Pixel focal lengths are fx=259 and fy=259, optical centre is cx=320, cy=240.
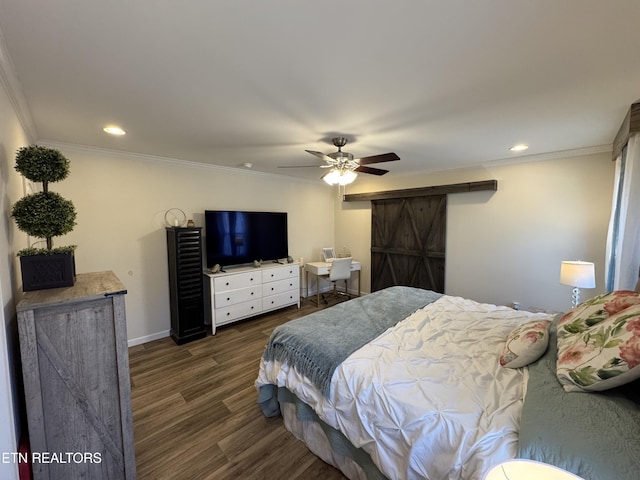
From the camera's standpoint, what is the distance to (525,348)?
1515 millimetres

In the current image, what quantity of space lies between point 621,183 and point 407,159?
210cm

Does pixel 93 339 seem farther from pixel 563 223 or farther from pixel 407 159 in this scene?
pixel 563 223

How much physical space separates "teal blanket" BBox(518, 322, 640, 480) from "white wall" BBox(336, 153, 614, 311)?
2652mm

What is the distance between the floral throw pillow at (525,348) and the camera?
1503 millimetres

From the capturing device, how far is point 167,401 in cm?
233

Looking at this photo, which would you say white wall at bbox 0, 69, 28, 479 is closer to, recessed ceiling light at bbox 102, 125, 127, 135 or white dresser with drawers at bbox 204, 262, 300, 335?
recessed ceiling light at bbox 102, 125, 127, 135

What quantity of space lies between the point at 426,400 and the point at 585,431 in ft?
1.89

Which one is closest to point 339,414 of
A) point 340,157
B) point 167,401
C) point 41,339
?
point 41,339

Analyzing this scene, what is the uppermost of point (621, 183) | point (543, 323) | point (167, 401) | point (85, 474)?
point (621, 183)

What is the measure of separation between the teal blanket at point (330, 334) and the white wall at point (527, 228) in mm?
1699

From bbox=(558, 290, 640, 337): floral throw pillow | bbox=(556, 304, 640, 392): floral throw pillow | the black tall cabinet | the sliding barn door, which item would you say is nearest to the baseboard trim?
the black tall cabinet

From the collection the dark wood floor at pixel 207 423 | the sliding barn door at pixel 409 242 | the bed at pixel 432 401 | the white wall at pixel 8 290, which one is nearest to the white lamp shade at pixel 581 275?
the bed at pixel 432 401

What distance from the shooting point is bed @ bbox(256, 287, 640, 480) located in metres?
1.00

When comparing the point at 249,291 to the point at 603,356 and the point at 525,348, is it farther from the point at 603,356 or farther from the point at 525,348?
the point at 603,356
